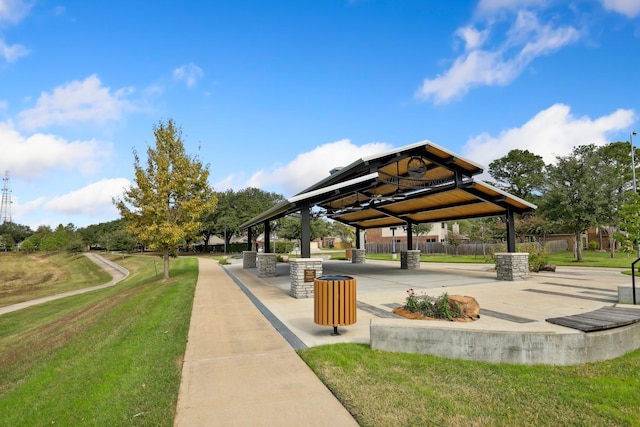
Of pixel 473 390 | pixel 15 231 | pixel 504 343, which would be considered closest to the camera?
pixel 473 390

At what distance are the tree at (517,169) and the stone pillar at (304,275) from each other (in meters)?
48.4

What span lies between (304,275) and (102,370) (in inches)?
266

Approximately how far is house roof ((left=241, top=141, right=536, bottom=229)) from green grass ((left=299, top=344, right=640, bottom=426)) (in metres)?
6.81

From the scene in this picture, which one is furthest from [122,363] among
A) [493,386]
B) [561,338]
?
[561,338]

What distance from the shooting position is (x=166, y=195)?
16.5m

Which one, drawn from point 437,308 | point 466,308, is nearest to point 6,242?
point 437,308

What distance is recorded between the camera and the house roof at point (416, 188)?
471 inches

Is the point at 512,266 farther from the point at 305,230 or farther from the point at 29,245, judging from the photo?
the point at 29,245

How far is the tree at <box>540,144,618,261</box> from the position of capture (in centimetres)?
2523

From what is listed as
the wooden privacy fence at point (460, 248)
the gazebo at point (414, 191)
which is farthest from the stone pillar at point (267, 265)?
the wooden privacy fence at point (460, 248)

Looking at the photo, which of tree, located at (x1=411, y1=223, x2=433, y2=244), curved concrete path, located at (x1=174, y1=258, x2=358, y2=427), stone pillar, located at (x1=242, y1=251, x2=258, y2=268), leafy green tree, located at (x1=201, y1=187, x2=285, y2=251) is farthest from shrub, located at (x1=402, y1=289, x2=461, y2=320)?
leafy green tree, located at (x1=201, y1=187, x2=285, y2=251)

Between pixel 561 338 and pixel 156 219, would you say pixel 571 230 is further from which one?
pixel 156 219

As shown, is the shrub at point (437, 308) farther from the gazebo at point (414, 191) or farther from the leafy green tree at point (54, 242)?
the leafy green tree at point (54, 242)

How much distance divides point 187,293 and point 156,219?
548 cm
